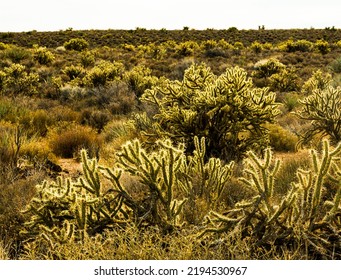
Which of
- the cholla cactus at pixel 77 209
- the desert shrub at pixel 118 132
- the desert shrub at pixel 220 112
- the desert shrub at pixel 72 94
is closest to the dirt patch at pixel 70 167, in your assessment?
the desert shrub at pixel 118 132

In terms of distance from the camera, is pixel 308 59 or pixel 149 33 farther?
pixel 149 33

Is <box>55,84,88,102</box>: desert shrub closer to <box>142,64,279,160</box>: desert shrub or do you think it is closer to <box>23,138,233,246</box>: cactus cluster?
<box>142,64,279,160</box>: desert shrub

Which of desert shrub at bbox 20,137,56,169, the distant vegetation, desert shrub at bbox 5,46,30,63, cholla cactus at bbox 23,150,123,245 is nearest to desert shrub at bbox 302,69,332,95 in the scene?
the distant vegetation

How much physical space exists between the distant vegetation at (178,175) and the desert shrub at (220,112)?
0.06 ft

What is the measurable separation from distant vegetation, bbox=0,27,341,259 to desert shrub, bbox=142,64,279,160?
0.02 metres

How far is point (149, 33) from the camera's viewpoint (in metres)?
56.2

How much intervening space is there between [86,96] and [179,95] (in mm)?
8909

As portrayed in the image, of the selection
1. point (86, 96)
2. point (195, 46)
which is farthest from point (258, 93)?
point (195, 46)

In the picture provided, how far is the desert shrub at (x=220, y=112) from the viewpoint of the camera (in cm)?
622

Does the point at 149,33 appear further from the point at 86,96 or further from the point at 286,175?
the point at 286,175

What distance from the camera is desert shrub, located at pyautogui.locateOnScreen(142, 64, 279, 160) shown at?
622 cm

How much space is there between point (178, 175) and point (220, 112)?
2292 mm

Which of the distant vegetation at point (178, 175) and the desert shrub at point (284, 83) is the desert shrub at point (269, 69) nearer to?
the desert shrub at point (284, 83)

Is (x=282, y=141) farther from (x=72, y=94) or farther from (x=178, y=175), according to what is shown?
(x=72, y=94)
